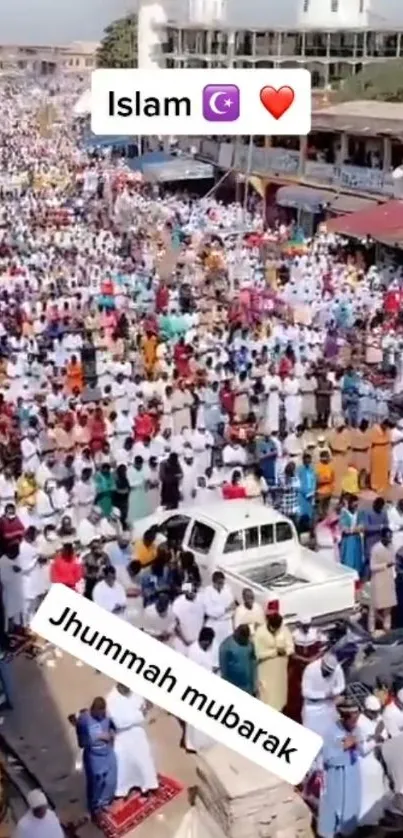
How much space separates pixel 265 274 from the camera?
13.7 ft

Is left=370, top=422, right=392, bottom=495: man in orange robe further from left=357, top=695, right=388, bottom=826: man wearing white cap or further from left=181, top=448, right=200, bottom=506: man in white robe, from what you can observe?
left=357, top=695, right=388, bottom=826: man wearing white cap

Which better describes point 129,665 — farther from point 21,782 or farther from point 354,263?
point 354,263

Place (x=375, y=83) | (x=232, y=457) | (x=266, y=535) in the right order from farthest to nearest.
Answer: (x=232, y=457), (x=375, y=83), (x=266, y=535)

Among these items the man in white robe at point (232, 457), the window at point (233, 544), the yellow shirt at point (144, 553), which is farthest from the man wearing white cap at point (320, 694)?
the man in white robe at point (232, 457)

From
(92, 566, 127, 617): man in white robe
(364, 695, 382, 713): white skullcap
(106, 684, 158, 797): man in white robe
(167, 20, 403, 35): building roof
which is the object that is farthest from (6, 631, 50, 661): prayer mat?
(167, 20, 403, 35): building roof

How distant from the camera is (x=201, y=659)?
288 centimetres

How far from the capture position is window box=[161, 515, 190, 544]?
3209 millimetres

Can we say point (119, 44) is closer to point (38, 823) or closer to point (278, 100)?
point (278, 100)

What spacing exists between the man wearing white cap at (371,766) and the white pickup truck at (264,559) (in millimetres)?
342

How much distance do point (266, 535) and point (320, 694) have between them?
1.46 feet

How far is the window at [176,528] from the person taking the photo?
3209mm

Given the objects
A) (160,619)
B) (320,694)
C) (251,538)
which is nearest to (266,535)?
(251,538)

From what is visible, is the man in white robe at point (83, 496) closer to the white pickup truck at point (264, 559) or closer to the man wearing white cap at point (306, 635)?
the white pickup truck at point (264, 559)

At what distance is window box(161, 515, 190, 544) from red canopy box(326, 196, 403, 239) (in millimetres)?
1043
